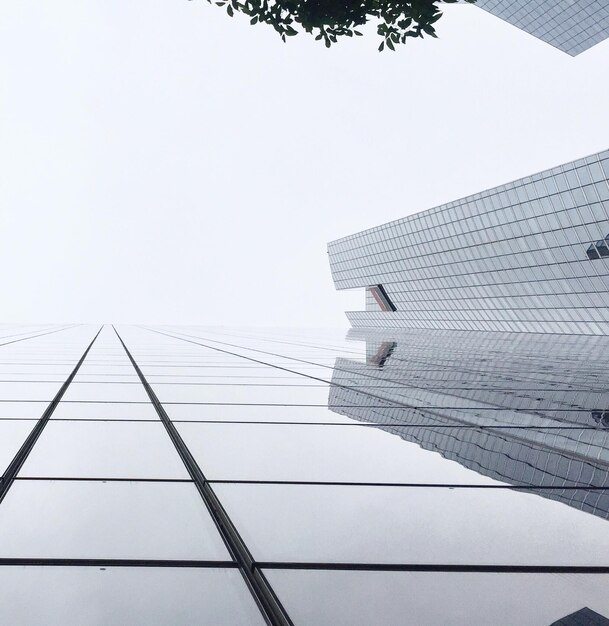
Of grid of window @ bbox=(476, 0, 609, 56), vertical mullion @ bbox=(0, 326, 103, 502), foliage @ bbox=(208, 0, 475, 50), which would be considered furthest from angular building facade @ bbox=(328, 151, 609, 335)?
vertical mullion @ bbox=(0, 326, 103, 502)

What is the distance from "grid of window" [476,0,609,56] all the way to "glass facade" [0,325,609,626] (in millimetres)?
94064

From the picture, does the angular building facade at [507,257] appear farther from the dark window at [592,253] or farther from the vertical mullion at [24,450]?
the vertical mullion at [24,450]

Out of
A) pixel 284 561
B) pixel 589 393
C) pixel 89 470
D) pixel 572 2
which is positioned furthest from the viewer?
pixel 572 2

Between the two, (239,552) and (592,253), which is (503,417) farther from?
(592,253)

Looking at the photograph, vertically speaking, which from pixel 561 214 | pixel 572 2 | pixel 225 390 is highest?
pixel 572 2

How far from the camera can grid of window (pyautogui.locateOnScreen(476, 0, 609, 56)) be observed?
90.6 metres

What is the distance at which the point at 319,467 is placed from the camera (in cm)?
600

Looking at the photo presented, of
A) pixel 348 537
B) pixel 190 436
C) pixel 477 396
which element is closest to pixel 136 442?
pixel 190 436

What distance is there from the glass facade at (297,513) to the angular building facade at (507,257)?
211ft

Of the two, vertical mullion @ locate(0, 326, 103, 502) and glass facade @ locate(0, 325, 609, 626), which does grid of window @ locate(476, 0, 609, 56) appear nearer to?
glass facade @ locate(0, 325, 609, 626)

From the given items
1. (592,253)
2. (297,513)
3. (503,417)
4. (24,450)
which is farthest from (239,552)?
(592,253)

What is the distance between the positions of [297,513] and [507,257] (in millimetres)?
86060

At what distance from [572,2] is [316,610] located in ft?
328

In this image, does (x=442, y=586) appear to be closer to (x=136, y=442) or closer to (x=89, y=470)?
(x=89, y=470)
